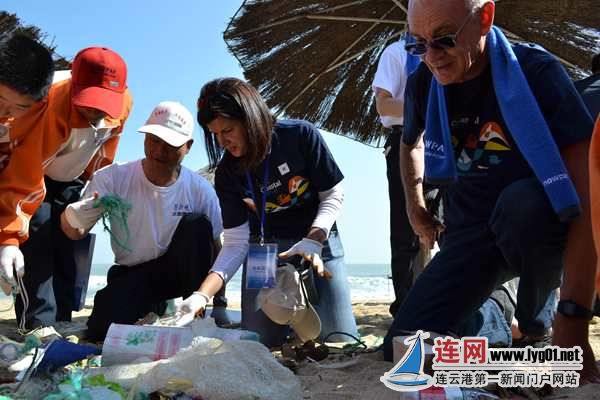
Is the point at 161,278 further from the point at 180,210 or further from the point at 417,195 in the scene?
the point at 417,195

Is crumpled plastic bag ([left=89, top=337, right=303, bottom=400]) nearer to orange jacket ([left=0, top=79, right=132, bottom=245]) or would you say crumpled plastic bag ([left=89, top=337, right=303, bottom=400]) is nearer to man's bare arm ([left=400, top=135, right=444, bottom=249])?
man's bare arm ([left=400, top=135, right=444, bottom=249])

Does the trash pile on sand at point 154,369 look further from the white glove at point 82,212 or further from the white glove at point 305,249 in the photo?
the white glove at point 82,212

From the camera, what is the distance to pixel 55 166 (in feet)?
10.1

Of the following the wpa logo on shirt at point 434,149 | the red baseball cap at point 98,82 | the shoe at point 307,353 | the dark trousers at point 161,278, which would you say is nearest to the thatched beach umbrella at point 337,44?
the red baseball cap at point 98,82

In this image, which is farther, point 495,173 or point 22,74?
point 22,74

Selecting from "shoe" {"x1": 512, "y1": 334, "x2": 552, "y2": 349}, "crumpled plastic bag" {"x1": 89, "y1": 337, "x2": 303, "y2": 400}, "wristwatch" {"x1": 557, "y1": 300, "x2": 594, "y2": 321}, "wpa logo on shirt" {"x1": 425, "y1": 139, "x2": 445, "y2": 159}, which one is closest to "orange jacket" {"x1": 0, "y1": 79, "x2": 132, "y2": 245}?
"crumpled plastic bag" {"x1": 89, "y1": 337, "x2": 303, "y2": 400}

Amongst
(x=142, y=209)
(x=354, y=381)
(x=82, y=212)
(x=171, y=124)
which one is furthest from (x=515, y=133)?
(x=82, y=212)

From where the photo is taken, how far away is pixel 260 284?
2.41 meters

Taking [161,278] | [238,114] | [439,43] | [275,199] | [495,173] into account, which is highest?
[439,43]

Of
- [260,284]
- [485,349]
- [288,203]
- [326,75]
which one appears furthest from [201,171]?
[485,349]

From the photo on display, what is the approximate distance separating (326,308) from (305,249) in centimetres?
46

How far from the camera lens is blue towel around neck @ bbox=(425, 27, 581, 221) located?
158cm

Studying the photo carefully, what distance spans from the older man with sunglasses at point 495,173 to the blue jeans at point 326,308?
2.20 feet

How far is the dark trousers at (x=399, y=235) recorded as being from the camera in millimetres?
2889
